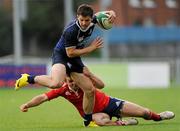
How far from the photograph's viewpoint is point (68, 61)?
1402 cm

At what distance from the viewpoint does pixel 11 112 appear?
18.7 metres

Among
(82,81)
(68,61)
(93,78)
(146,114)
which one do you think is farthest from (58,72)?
(146,114)

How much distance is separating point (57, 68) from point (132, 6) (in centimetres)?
6163

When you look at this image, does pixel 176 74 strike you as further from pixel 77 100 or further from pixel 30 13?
pixel 30 13

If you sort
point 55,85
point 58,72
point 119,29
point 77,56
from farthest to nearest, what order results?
point 119,29 → point 77,56 → point 58,72 → point 55,85

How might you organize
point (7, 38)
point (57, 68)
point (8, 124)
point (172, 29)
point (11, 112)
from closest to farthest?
point (57, 68), point (8, 124), point (11, 112), point (7, 38), point (172, 29)

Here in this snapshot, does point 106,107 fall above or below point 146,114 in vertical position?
above

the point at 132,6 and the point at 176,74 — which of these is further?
the point at 132,6

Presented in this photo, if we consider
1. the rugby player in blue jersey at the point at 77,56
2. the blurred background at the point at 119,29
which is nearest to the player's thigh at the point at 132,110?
the rugby player in blue jersey at the point at 77,56

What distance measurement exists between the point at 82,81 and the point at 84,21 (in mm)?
1191

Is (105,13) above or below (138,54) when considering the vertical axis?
above

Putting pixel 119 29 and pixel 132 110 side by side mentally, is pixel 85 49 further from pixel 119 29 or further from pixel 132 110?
pixel 119 29

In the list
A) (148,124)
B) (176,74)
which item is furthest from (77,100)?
(176,74)

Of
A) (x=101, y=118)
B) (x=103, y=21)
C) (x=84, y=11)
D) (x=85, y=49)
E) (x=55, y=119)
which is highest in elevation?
(x=84, y=11)
